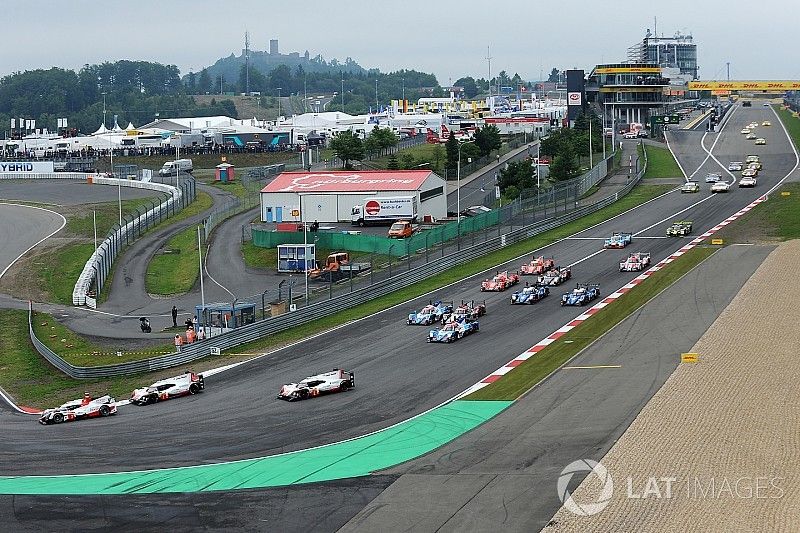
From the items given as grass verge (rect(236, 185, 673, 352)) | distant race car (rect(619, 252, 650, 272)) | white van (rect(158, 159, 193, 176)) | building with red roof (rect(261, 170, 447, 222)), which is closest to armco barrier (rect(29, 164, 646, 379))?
grass verge (rect(236, 185, 673, 352))

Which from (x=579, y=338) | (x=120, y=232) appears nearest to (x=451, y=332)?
(x=579, y=338)

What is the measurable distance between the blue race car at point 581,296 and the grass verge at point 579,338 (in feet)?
4.00

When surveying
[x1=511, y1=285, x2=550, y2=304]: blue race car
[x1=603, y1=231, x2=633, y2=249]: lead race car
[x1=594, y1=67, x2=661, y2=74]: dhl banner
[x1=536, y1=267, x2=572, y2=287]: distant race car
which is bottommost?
[x1=511, y1=285, x2=550, y2=304]: blue race car

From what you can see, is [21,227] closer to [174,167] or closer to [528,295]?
[174,167]

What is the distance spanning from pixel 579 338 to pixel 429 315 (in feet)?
24.4

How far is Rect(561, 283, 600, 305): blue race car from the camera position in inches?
1932

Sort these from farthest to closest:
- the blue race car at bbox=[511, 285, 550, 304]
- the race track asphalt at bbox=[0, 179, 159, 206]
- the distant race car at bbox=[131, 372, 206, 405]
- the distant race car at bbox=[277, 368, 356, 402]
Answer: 1. the race track asphalt at bbox=[0, 179, 159, 206]
2. the blue race car at bbox=[511, 285, 550, 304]
3. the distant race car at bbox=[131, 372, 206, 405]
4. the distant race car at bbox=[277, 368, 356, 402]

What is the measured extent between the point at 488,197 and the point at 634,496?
6395 cm

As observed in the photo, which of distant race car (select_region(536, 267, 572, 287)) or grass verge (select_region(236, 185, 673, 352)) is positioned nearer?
grass verge (select_region(236, 185, 673, 352))

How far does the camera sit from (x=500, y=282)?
53.6m

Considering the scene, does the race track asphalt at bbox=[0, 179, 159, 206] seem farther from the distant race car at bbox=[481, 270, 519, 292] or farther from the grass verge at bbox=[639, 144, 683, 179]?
the distant race car at bbox=[481, 270, 519, 292]

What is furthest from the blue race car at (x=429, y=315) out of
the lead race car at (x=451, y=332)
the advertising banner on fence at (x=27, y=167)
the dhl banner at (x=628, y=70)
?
the dhl banner at (x=628, y=70)

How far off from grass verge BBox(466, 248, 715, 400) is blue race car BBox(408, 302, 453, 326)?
6.05 metres

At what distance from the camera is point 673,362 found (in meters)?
37.3
